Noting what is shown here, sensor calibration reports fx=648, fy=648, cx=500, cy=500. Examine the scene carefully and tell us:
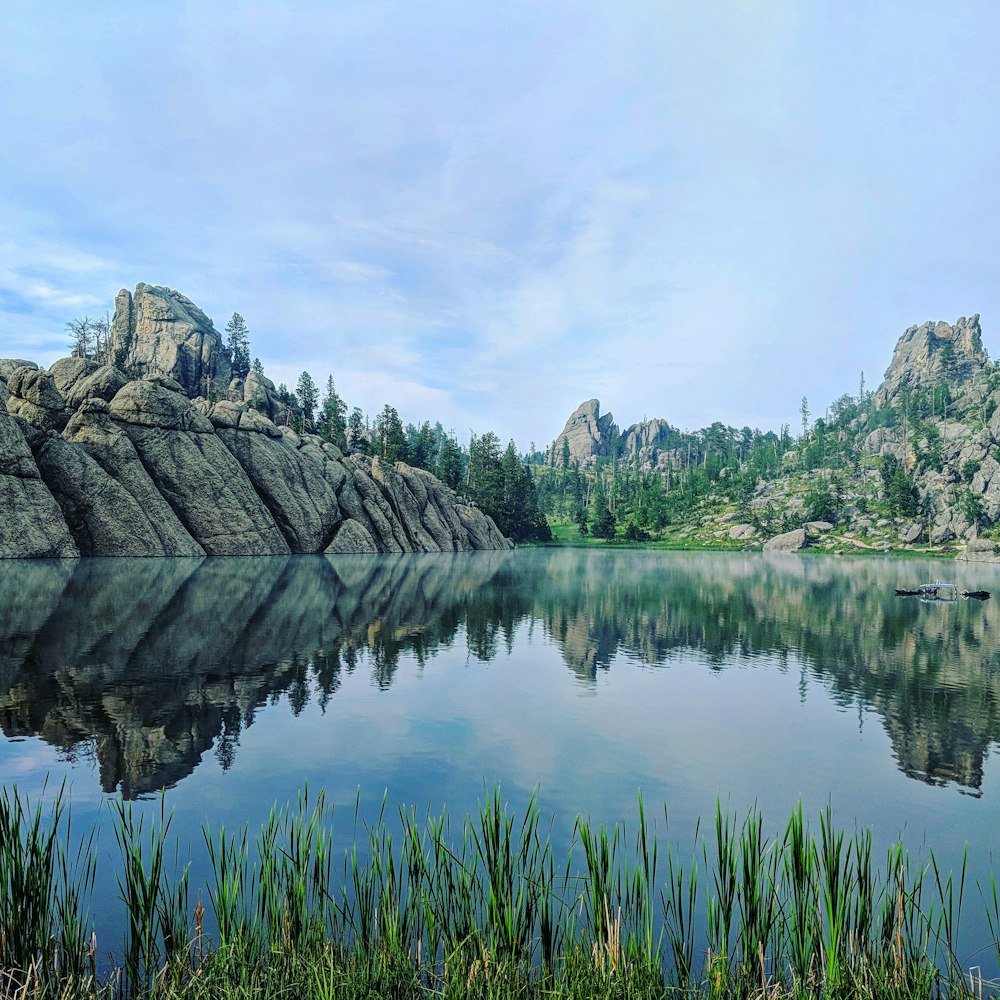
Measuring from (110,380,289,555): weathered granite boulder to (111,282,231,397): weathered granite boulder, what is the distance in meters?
63.0

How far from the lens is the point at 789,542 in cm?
15912

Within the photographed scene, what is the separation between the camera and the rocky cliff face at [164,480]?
6431 cm

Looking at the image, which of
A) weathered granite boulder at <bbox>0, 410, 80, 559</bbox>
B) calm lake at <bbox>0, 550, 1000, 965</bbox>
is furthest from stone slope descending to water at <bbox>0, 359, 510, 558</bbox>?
calm lake at <bbox>0, 550, 1000, 965</bbox>

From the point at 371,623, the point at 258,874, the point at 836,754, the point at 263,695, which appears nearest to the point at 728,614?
the point at 371,623

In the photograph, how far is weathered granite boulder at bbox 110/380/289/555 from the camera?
7681 centimetres

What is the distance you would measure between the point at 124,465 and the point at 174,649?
5487cm

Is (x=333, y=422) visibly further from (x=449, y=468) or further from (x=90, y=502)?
(x=90, y=502)

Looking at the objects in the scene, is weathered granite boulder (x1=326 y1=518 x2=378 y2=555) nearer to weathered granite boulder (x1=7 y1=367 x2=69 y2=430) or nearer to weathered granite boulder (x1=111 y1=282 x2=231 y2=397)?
weathered granite boulder (x1=7 y1=367 x2=69 y2=430)

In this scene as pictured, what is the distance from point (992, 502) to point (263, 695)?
575ft

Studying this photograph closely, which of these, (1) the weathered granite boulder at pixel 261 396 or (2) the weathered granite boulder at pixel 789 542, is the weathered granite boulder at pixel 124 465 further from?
(2) the weathered granite boulder at pixel 789 542

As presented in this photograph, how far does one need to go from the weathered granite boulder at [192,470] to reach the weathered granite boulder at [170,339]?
6297 centimetres

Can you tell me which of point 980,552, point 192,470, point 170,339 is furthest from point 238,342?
point 980,552

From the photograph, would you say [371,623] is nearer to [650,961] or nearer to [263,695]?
[263,695]

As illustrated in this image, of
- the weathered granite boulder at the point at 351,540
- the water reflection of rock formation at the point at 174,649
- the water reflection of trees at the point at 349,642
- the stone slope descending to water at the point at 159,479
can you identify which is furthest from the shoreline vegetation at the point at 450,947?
the weathered granite boulder at the point at 351,540
